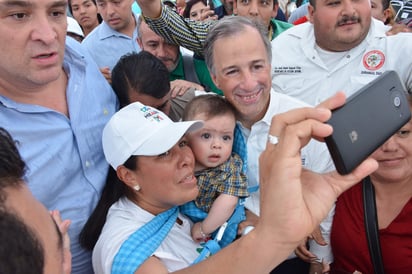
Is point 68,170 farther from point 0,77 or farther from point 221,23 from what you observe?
point 221,23

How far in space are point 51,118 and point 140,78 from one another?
62 cm

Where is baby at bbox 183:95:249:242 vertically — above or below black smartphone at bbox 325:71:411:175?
below

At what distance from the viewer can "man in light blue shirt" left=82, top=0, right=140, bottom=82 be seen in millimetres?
3275

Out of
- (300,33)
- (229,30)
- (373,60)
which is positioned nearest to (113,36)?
(300,33)

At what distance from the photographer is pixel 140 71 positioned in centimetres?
226

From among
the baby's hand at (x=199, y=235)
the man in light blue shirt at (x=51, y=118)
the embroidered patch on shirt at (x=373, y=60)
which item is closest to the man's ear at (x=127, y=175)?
the man in light blue shirt at (x=51, y=118)

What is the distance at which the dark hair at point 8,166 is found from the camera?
2.88 ft

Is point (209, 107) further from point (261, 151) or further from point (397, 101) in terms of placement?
point (397, 101)

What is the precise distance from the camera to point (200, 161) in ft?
6.52

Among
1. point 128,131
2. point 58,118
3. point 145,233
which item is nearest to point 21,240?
point 145,233

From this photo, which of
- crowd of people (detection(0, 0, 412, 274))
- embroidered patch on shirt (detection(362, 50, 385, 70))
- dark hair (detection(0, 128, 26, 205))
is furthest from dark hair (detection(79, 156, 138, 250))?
embroidered patch on shirt (detection(362, 50, 385, 70))

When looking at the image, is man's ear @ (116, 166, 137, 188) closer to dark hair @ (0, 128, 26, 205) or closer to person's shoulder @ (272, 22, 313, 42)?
dark hair @ (0, 128, 26, 205)

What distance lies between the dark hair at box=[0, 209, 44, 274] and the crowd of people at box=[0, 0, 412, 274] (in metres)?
0.29

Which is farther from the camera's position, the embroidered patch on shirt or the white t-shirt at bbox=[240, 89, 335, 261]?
the embroidered patch on shirt
